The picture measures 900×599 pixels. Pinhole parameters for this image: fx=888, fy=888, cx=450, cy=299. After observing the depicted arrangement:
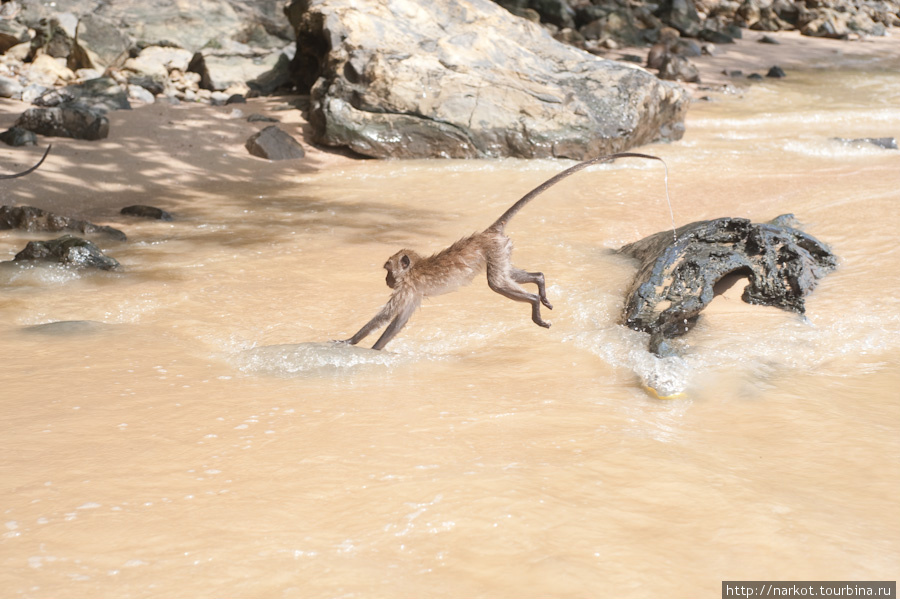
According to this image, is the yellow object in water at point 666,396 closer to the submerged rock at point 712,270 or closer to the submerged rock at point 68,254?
the submerged rock at point 712,270

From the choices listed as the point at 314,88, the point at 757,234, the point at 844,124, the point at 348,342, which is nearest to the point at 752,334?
the point at 757,234

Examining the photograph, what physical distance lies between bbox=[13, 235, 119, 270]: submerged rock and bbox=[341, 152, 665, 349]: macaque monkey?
2477 mm

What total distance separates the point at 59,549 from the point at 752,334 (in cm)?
379

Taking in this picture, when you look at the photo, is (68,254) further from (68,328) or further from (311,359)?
(311,359)

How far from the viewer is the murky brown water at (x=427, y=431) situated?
8.84 feet

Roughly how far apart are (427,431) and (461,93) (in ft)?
24.2

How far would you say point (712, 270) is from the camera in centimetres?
544

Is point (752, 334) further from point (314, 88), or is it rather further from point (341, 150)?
point (314, 88)

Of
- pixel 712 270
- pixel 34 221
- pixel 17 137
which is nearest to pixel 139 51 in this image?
pixel 17 137

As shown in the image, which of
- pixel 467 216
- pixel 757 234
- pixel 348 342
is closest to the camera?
pixel 348 342

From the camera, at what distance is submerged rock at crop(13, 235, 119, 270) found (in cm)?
627

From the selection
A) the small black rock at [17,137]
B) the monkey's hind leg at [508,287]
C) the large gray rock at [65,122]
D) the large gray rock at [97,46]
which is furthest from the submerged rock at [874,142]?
the large gray rock at [97,46]

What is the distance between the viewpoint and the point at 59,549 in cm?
273

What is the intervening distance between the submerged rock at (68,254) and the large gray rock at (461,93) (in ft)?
14.7
